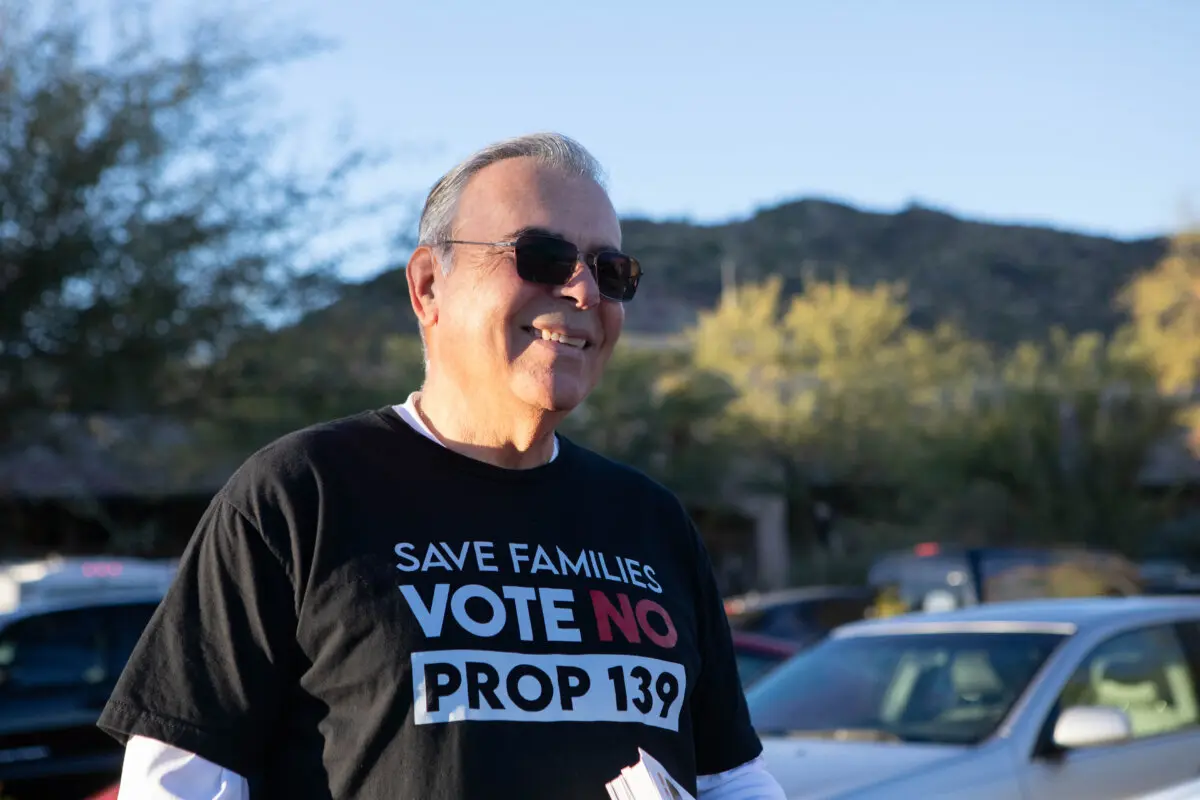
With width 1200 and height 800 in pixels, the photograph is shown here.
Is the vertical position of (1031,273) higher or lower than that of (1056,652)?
higher

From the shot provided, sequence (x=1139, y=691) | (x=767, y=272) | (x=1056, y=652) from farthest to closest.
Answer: (x=767, y=272) → (x=1139, y=691) → (x=1056, y=652)

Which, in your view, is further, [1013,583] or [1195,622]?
[1013,583]

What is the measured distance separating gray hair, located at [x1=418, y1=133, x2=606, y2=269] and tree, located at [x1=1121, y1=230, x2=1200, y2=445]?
88.5ft

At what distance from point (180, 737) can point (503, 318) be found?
733 millimetres

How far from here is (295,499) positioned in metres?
2.03

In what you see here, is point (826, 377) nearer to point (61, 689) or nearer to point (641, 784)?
point (61, 689)

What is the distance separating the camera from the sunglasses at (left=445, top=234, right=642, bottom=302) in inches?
85.5

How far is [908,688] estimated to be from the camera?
18.0 ft

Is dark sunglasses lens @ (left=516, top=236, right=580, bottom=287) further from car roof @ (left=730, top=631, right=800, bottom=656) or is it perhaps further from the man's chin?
car roof @ (left=730, top=631, right=800, bottom=656)

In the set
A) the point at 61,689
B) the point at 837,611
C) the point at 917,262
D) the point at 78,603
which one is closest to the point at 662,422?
the point at 837,611

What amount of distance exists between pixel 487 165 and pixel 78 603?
6176mm

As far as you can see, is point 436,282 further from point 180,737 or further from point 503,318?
point 180,737

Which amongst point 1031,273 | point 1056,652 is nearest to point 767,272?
point 1031,273

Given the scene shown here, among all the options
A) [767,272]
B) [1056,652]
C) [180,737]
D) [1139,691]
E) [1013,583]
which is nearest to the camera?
[180,737]
